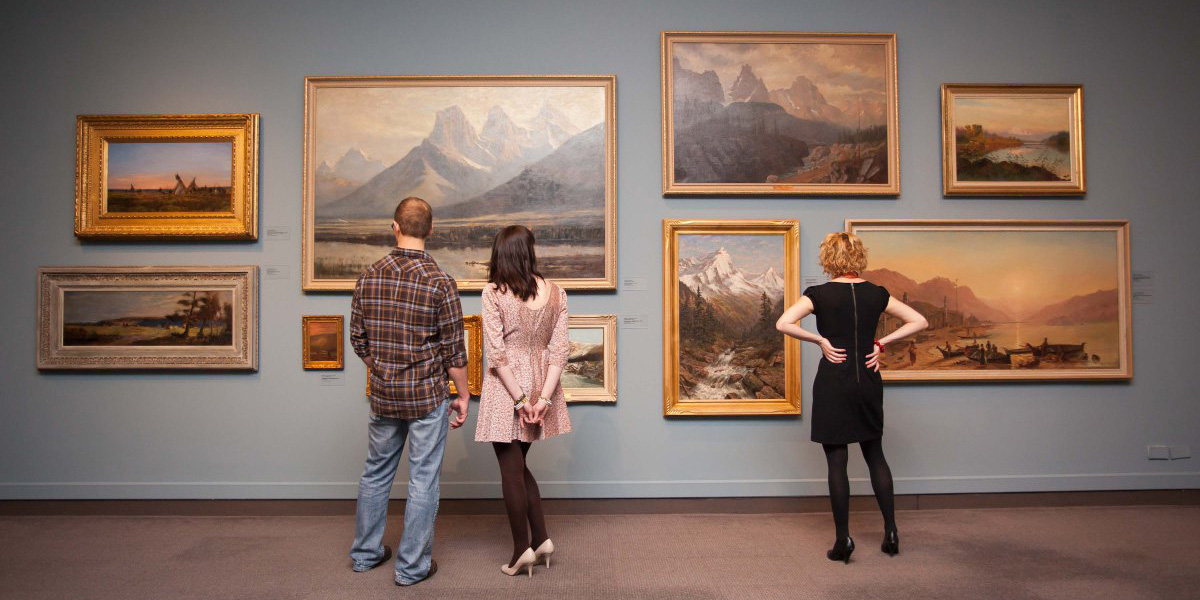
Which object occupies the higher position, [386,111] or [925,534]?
[386,111]

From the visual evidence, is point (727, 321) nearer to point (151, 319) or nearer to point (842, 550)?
point (842, 550)

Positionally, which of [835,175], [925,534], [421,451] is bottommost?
[925,534]

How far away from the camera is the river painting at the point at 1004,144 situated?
4840mm

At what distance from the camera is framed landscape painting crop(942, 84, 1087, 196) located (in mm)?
4832

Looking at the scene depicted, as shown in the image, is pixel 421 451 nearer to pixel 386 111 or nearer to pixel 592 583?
pixel 592 583

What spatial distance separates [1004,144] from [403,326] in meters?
4.71

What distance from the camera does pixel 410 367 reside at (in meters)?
3.34

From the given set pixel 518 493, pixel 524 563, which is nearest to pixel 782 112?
pixel 518 493

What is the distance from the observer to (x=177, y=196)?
4.78m

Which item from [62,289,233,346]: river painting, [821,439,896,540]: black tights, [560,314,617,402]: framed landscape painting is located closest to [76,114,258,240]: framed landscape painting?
[62,289,233,346]: river painting

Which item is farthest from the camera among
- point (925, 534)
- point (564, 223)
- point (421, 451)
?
point (564, 223)

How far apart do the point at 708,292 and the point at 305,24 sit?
12.4ft

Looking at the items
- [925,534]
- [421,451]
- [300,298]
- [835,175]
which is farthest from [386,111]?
[925,534]

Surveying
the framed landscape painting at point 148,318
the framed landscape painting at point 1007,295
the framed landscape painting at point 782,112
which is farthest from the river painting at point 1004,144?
the framed landscape painting at point 148,318
